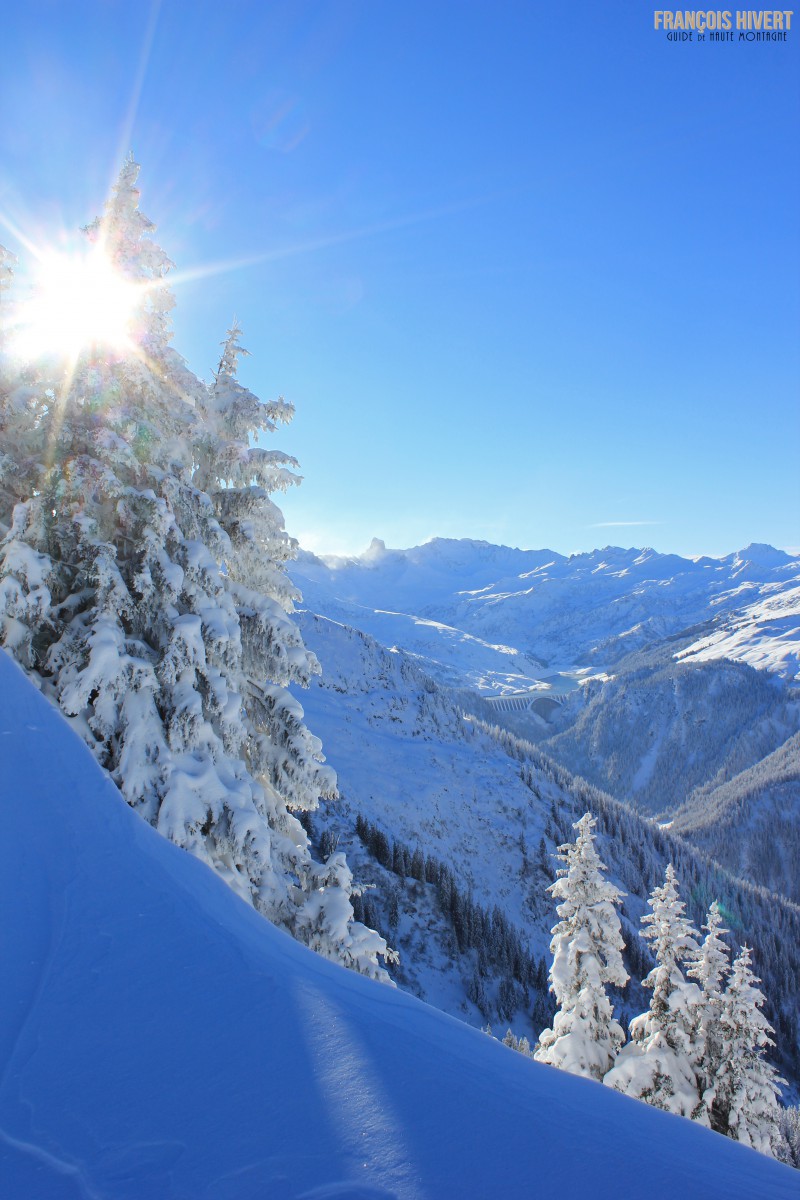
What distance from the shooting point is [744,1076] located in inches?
629

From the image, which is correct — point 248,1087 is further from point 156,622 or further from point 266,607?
point 266,607

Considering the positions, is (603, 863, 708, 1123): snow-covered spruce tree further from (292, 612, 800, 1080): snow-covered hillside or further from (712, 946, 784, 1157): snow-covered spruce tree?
(292, 612, 800, 1080): snow-covered hillside

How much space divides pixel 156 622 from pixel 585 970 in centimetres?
1580

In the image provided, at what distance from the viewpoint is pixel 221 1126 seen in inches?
121

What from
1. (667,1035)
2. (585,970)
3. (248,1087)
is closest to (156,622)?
(248,1087)

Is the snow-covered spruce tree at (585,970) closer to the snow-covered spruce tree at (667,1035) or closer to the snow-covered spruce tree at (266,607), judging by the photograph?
the snow-covered spruce tree at (667,1035)

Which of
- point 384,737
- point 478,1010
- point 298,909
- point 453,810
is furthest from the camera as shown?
point 384,737

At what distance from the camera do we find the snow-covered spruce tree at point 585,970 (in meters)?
17.3

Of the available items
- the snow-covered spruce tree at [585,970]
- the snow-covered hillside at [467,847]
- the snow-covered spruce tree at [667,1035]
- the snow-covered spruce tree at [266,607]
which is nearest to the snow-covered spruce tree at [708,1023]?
the snow-covered spruce tree at [667,1035]

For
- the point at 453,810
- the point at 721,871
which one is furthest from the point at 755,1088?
the point at 721,871

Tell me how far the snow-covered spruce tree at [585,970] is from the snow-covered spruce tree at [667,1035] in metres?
0.74

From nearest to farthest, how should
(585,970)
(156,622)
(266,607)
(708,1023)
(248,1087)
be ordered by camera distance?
(248,1087) → (156,622) → (266,607) → (708,1023) → (585,970)

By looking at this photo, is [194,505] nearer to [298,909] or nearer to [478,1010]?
[298,909]

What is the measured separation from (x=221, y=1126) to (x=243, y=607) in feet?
29.3
